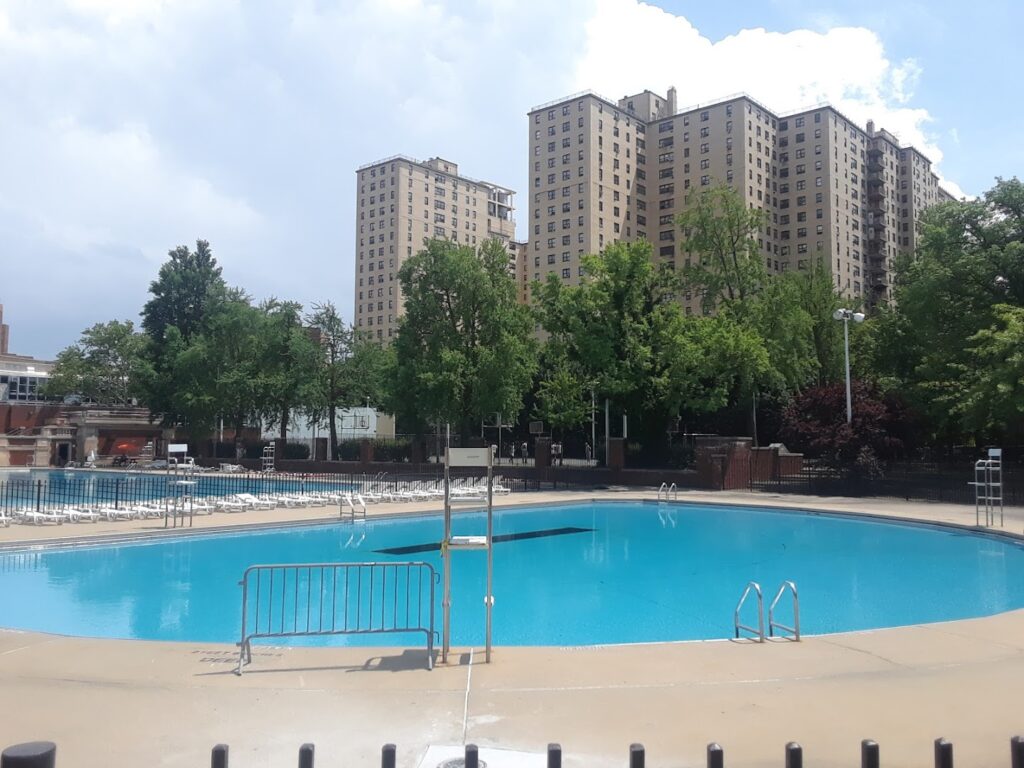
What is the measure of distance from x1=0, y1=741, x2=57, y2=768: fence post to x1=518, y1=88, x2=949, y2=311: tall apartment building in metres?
112

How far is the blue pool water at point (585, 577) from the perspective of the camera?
43.1 ft

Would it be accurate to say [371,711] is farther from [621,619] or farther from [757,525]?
[757,525]

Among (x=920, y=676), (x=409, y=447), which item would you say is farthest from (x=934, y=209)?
(x=920, y=676)

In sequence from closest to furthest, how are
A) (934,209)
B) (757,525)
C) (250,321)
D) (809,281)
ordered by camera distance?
(757,525) → (934,209) → (809,281) → (250,321)

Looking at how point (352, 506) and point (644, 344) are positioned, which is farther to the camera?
point (644, 344)

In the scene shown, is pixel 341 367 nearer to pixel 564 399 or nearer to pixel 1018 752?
pixel 564 399

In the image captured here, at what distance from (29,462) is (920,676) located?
83.8 m

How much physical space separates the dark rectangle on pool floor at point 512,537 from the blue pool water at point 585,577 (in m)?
0.17

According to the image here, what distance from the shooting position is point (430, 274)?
49.5 meters

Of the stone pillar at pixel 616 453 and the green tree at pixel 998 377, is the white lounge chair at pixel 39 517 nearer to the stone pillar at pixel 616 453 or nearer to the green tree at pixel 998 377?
the stone pillar at pixel 616 453

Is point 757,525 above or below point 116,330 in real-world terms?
below

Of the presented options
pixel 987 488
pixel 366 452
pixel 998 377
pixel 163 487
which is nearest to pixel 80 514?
pixel 163 487

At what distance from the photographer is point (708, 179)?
118 m

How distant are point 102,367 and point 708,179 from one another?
84.6m
